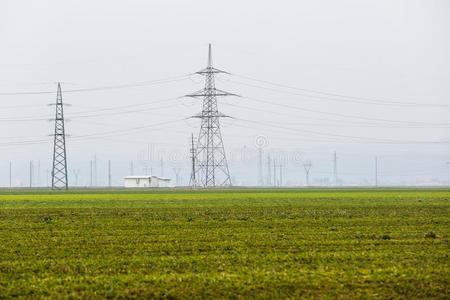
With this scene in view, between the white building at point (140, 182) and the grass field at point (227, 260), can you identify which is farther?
the white building at point (140, 182)

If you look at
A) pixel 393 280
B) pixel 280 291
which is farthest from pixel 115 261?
pixel 393 280

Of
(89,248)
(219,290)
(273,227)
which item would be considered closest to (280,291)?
(219,290)

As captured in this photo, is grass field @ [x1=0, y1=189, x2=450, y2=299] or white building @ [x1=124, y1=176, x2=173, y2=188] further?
white building @ [x1=124, y1=176, x2=173, y2=188]

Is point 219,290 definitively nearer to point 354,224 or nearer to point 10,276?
point 10,276

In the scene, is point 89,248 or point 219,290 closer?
point 219,290

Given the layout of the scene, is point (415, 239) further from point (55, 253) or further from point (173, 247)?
point (55, 253)

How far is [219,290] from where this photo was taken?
43.1 feet

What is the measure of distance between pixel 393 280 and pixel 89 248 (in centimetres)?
1042

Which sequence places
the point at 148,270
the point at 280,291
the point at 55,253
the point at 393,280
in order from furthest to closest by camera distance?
1. the point at 55,253
2. the point at 148,270
3. the point at 393,280
4. the point at 280,291

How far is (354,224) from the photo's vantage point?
1054 inches

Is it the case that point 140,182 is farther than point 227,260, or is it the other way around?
point 140,182

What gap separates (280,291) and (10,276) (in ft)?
24.1

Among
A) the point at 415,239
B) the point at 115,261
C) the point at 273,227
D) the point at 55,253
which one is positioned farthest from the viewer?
the point at 273,227

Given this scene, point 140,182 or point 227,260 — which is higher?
point 140,182
